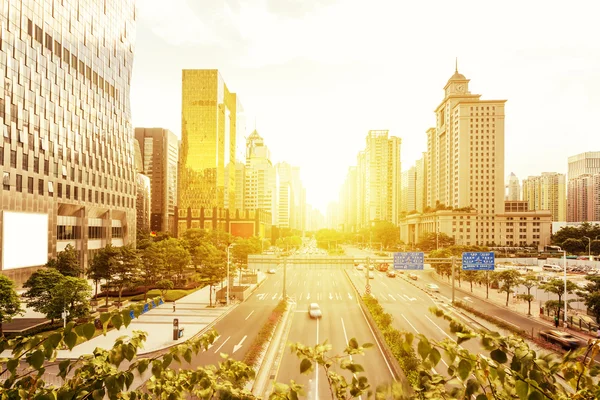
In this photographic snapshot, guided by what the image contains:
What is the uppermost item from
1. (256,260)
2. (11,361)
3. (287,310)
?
(11,361)

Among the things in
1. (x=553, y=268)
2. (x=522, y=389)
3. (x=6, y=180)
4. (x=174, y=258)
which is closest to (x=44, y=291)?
(x=174, y=258)

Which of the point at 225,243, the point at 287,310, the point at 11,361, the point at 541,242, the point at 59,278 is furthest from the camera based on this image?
the point at 541,242

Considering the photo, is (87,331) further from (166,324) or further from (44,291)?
(44,291)

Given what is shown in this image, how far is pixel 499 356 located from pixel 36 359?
4535mm

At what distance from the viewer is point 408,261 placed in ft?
129

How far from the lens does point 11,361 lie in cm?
355

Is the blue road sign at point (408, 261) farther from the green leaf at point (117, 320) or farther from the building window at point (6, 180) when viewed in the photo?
the building window at point (6, 180)

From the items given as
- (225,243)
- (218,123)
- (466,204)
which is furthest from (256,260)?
(466,204)

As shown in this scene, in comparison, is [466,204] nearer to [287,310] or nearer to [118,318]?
[287,310]

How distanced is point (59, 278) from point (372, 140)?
166 m

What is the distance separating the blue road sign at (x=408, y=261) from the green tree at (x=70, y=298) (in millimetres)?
30861

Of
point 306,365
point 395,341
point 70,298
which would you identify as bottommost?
point 395,341

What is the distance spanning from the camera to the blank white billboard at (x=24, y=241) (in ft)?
137

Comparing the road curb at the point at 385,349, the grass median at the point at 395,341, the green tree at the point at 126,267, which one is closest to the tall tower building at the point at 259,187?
the green tree at the point at 126,267
